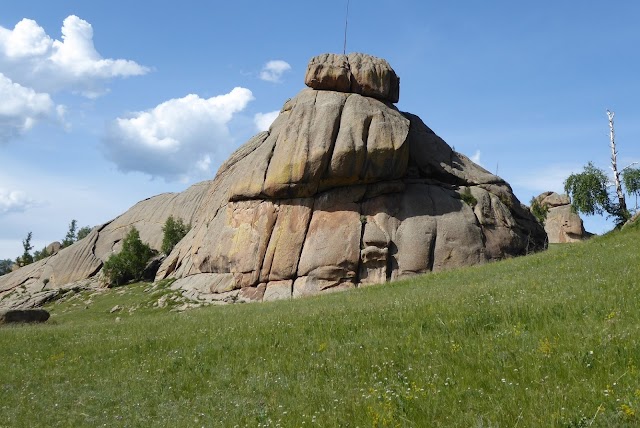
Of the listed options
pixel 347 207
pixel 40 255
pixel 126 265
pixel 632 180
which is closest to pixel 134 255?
pixel 126 265

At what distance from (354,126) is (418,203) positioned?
8187mm

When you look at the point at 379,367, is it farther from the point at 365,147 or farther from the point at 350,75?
the point at 350,75

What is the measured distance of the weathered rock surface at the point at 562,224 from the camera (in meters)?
84.4

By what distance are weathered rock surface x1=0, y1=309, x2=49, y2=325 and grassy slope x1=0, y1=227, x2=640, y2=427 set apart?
504 inches

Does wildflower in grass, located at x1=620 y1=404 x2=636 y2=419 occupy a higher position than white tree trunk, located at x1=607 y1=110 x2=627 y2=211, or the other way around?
white tree trunk, located at x1=607 y1=110 x2=627 y2=211

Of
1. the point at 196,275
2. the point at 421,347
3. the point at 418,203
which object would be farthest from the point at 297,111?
the point at 421,347

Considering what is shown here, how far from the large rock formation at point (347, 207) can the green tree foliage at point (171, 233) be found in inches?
450

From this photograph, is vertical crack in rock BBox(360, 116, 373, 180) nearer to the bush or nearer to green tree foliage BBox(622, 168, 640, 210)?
the bush

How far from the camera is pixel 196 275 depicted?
50125 millimetres

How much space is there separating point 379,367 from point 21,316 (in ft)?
93.3

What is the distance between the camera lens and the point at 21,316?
33.0 meters

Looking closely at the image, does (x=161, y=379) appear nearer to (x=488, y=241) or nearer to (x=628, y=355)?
(x=628, y=355)

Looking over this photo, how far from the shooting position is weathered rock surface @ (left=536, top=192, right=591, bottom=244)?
84438 millimetres

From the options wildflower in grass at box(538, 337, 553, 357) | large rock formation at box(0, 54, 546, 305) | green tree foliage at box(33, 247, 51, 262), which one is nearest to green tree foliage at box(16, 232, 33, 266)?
green tree foliage at box(33, 247, 51, 262)
